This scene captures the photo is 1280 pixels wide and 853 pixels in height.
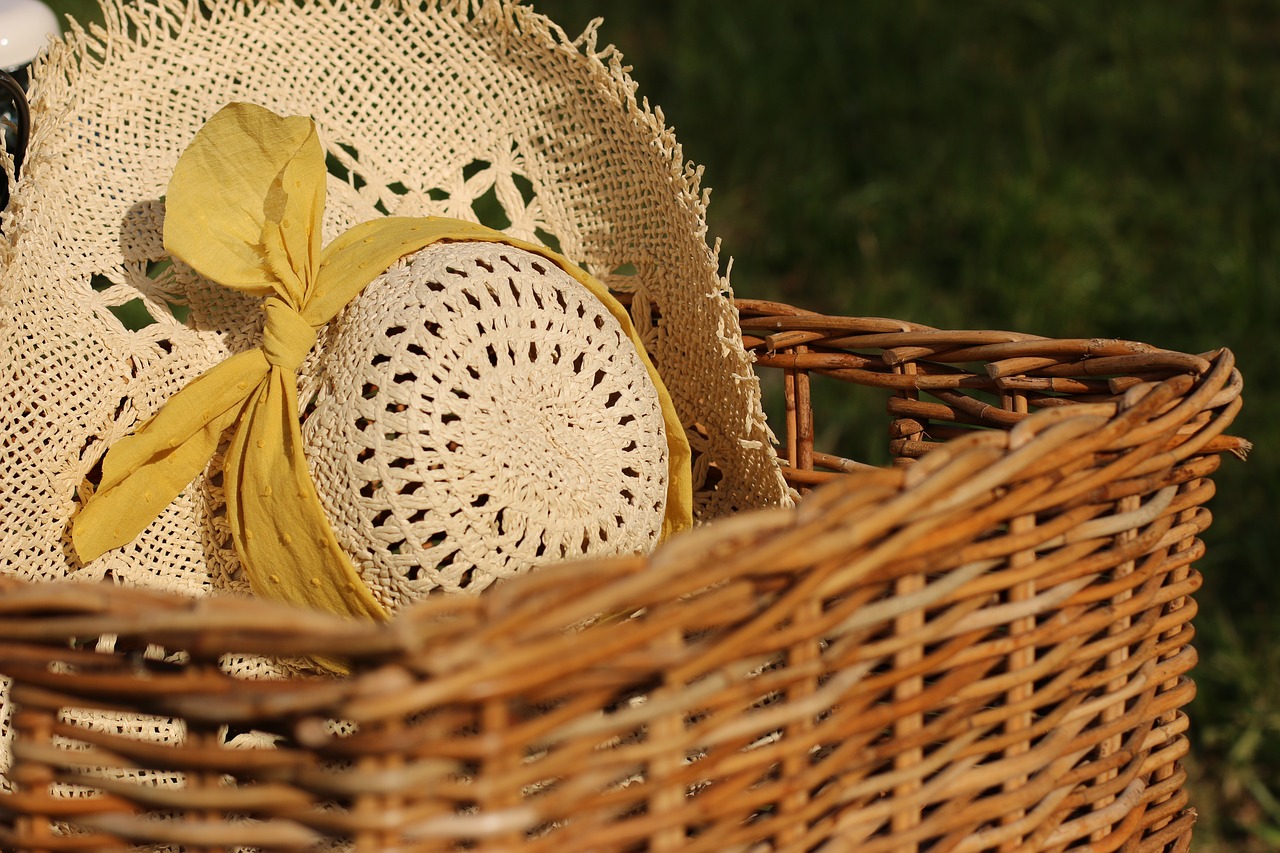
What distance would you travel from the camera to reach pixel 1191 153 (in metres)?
1.98

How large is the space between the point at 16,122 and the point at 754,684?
0.55m

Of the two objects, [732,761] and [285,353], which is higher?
[285,353]

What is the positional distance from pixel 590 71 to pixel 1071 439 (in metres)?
0.41

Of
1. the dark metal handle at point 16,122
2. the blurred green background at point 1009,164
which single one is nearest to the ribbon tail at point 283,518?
the dark metal handle at point 16,122

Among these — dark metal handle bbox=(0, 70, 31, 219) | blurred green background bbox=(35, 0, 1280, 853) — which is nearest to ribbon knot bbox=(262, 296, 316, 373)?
dark metal handle bbox=(0, 70, 31, 219)

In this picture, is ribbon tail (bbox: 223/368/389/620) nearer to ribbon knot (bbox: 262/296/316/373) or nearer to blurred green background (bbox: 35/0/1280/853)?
ribbon knot (bbox: 262/296/316/373)

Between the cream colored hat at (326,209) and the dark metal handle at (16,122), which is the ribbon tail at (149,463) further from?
the dark metal handle at (16,122)

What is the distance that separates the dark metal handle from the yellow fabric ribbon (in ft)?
0.37

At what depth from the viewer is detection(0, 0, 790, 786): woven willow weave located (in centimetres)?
68

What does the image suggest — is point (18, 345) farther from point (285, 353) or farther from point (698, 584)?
point (698, 584)

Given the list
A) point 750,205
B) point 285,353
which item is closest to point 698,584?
point 285,353

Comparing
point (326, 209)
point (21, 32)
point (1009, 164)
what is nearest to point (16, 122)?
point (21, 32)

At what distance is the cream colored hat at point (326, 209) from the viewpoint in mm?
681

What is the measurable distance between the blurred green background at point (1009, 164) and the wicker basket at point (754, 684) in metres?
0.93
